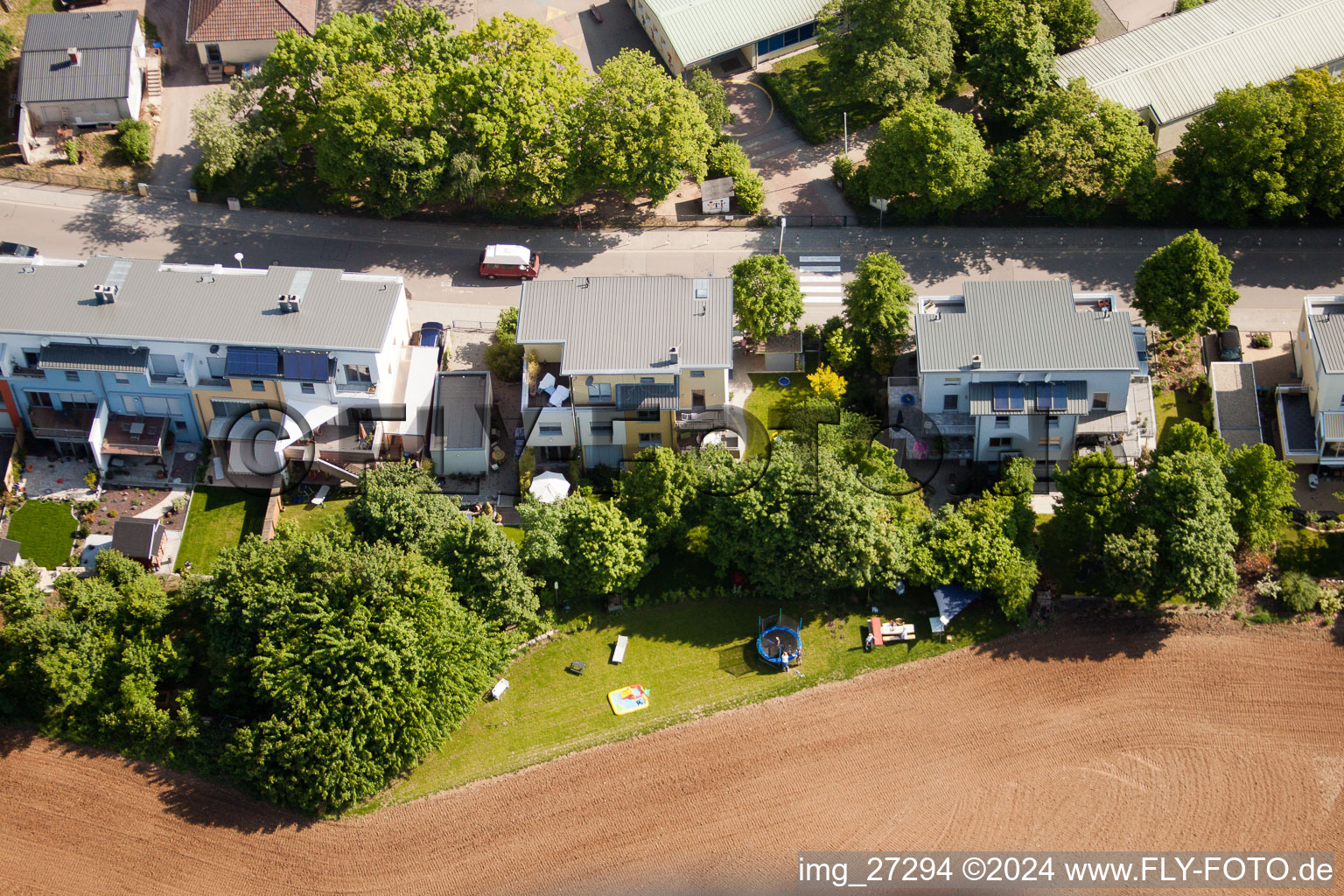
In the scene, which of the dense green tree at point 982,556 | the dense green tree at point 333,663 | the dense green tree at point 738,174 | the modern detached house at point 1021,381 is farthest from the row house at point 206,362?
the dense green tree at point 982,556

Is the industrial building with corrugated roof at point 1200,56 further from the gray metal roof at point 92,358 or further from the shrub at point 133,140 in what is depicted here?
the gray metal roof at point 92,358

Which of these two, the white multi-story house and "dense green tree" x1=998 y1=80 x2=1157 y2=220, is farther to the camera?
"dense green tree" x1=998 y1=80 x2=1157 y2=220

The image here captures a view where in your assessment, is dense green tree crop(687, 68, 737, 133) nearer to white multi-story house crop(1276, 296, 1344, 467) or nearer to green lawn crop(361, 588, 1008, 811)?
green lawn crop(361, 588, 1008, 811)

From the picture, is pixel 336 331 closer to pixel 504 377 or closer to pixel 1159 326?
pixel 504 377

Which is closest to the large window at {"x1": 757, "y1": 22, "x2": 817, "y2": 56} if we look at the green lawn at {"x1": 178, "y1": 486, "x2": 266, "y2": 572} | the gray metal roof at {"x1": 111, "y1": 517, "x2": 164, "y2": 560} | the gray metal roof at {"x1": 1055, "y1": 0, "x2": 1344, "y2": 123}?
the gray metal roof at {"x1": 1055, "y1": 0, "x2": 1344, "y2": 123}

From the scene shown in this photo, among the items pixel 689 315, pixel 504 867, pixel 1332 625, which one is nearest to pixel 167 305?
pixel 689 315

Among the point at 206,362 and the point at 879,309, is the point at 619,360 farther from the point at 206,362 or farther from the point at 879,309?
the point at 206,362
